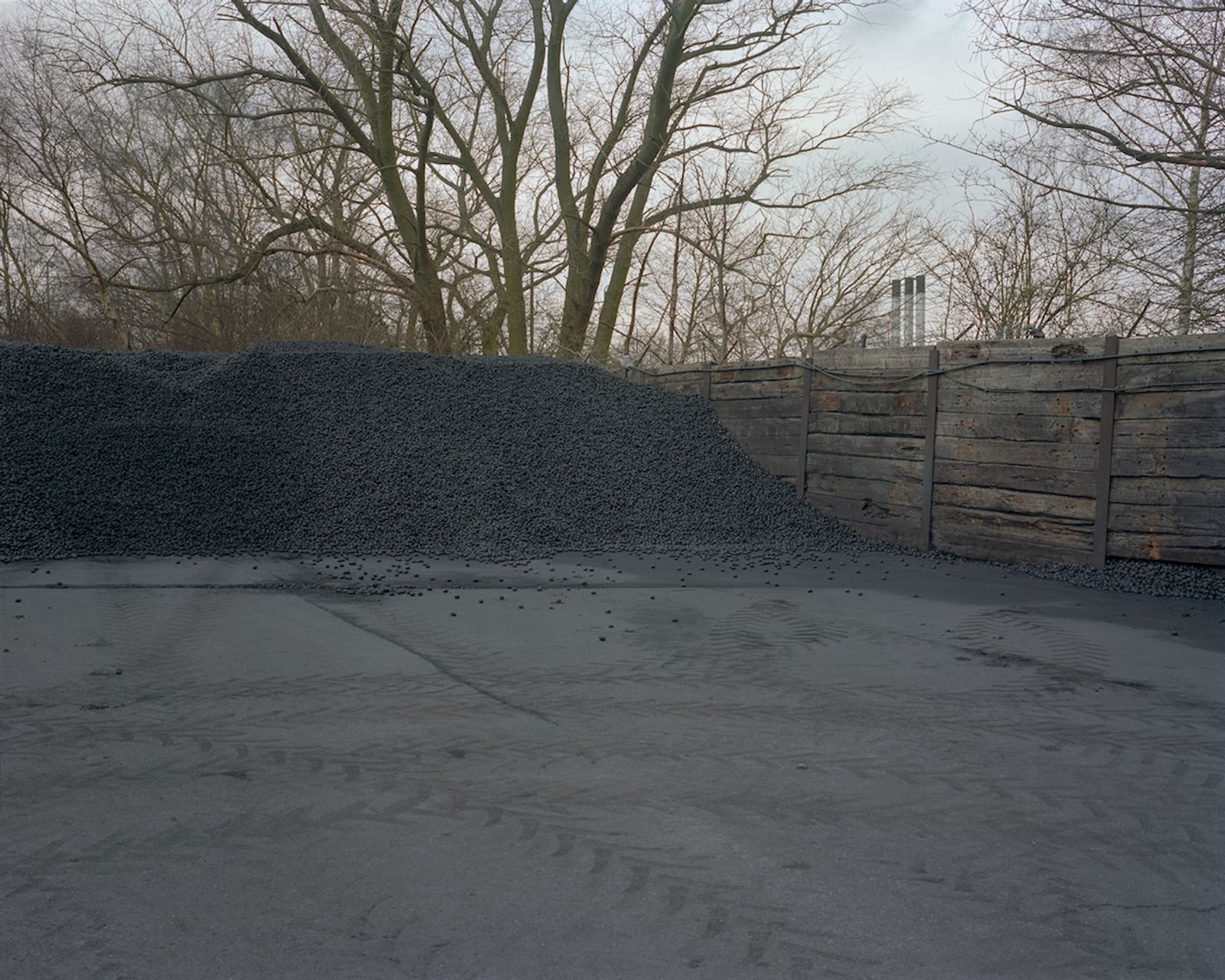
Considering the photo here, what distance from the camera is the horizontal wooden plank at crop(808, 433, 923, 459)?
417 inches

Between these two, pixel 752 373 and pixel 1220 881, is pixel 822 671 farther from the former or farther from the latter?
pixel 752 373

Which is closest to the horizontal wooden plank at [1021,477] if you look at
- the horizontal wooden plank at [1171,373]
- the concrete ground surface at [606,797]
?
the horizontal wooden plank at [1171,373]

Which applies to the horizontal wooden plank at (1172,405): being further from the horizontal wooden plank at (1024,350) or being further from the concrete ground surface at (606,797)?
the concrete ground surface at (606,797)

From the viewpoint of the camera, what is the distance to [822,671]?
549cm

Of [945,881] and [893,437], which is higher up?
[893,437]

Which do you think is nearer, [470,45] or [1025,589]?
[1025,589]

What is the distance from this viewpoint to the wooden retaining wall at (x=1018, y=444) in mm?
8258

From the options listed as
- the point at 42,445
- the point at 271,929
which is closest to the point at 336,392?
the point at 42,445

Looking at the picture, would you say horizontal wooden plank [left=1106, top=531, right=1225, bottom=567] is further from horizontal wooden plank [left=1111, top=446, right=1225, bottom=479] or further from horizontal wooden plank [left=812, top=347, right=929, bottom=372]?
horizontal wooden plank [left=812, top=347, right=929, bottom=372]

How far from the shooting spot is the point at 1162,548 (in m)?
8.36

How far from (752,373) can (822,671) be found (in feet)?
25.6

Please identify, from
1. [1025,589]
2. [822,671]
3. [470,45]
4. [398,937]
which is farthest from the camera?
[470,45]

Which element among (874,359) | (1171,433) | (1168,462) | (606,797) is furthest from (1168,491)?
(606,797)

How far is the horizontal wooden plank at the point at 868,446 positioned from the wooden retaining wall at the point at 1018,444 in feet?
0.05
